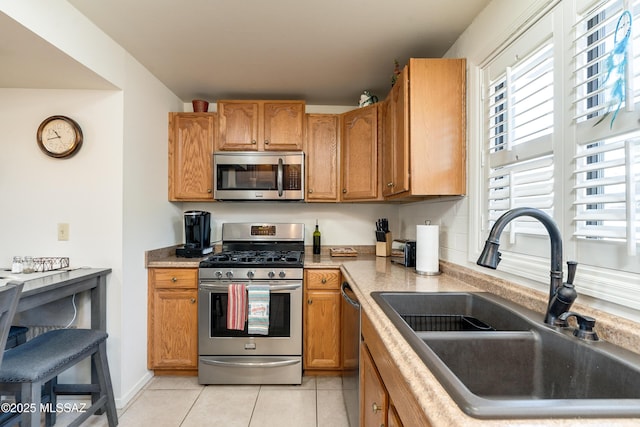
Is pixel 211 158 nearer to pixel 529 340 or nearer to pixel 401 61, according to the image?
pixel 401 61

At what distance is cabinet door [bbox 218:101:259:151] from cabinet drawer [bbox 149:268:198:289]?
107 centimetres

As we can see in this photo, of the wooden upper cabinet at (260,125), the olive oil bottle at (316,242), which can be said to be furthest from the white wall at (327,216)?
the wooden upper cabinet at (260,125)

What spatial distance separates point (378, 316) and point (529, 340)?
0.46 metres

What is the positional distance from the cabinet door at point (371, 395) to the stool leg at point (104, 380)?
4.71 ft

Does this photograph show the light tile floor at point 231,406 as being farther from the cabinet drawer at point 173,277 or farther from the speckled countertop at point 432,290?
the speckled countertop at point 432,290

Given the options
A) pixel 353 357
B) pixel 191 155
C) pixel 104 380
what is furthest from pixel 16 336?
pixel 353 357

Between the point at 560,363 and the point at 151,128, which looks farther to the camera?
the point at 151,128

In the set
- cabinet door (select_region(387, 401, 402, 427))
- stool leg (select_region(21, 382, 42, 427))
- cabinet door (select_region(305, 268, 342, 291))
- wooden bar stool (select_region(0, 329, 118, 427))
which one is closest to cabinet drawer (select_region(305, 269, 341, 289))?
cabinet door (select_region(305, 268, 342, 291))

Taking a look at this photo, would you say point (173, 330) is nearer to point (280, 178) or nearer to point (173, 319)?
point (173, 319)

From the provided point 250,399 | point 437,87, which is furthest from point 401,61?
point 250,399

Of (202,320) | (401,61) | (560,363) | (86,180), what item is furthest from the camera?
(202,320)

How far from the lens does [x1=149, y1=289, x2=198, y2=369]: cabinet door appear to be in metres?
2.33

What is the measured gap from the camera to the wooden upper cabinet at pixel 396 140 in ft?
5.84

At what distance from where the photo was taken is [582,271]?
1024 mm
